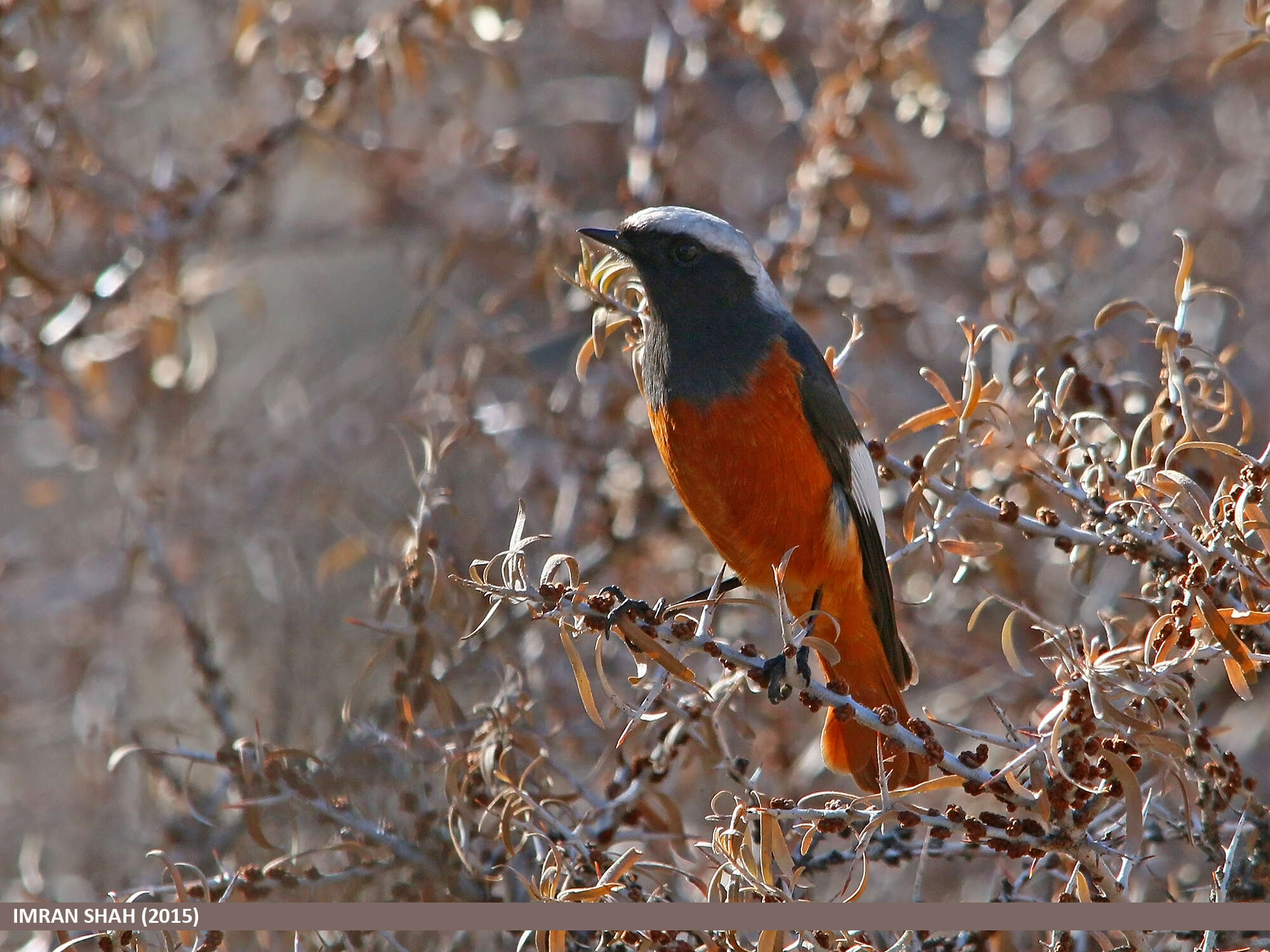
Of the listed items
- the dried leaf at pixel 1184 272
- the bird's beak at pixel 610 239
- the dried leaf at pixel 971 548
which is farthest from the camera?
the bird's beak at pixel 610 239

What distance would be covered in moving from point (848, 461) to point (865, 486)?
0.10 m

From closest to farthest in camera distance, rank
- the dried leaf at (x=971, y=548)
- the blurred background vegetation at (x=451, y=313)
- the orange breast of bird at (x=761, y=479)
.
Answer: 1. the dried leaf at (x=971, y=548)
2. the orange breast of bird at (x=761, y=479)
3. the blurred background vegetation at (x=451, y=313)

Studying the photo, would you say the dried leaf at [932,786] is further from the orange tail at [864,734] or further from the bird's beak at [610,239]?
the bird's beak at [610,239]

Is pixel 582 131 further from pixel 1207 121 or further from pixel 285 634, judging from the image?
pixel 285 634

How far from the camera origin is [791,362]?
12.5ft

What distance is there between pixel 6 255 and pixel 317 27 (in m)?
2.20

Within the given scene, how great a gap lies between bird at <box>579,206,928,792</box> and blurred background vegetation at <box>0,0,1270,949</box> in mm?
280

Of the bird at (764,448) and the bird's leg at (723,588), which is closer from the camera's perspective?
the bird at (764,448)

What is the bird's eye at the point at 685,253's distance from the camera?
3889 millimetres

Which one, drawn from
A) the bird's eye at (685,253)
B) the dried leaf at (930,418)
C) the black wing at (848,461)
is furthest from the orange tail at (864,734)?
the bird's eye at (685,253)

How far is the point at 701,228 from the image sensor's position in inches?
153

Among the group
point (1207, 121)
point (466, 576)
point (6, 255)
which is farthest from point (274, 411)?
point (1207, 121)

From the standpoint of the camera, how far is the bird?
143 inches

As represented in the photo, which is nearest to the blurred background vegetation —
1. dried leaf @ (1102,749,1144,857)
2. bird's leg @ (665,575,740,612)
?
bird's leg @ (665,575,740,612)
